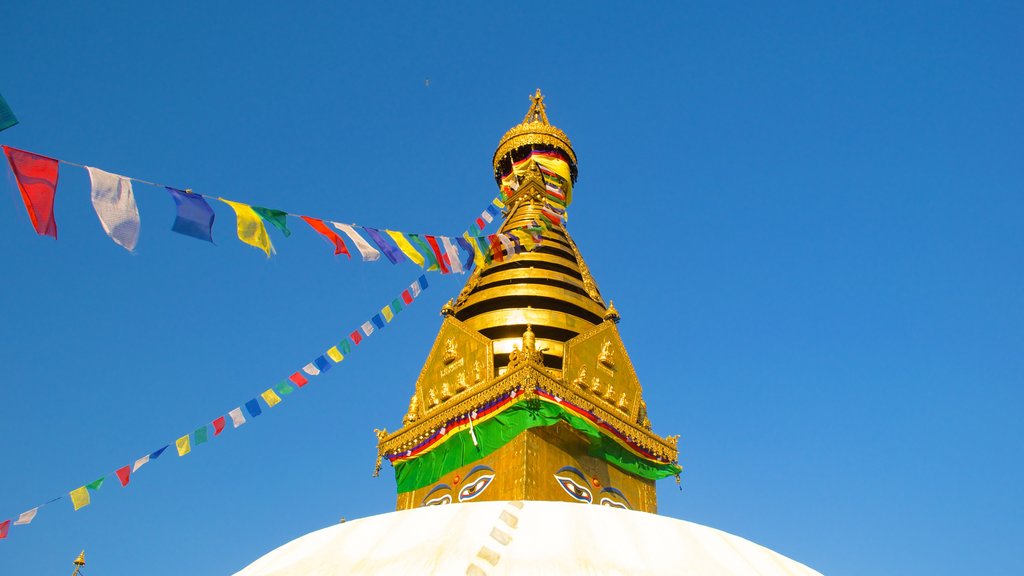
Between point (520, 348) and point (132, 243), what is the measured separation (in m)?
8.58

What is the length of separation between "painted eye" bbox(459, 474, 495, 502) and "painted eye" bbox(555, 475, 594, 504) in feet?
3.53

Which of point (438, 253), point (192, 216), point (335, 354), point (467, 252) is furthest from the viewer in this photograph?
point (335, 354)

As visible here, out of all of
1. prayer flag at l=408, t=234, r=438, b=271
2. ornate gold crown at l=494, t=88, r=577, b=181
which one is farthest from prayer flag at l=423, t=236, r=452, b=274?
ornate gold crown at l=494, t=88, r=577, b=181

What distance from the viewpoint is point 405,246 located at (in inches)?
332

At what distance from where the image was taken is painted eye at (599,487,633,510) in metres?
12.6

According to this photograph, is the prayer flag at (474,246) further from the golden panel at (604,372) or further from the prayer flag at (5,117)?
the prayer flag at (5,117)

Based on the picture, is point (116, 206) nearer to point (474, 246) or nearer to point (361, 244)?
point (361, 244)

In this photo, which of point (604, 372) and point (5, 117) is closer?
point (5, 117)

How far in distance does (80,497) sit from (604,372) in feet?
27.2

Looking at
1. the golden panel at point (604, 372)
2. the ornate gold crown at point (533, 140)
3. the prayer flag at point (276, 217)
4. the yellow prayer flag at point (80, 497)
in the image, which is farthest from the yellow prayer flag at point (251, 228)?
the ornate gold crown at point (533, 140)

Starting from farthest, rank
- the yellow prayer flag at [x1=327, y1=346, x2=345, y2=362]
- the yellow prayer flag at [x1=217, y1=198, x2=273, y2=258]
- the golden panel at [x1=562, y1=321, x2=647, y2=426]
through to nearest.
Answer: the golden panel at [x1=562, y1=321, x2=647, y2=426] → the yellow prayer flag at [x1=327, y1=346, x2=345, y2=362] → the yellow prayer flag at [x1=217, y1=198, x2=273, y2=258]

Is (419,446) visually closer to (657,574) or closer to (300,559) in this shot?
(300,559)

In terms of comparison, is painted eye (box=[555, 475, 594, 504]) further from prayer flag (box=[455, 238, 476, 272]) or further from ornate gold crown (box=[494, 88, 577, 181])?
ornate gold crown (box=[494, 88, 577, 181])

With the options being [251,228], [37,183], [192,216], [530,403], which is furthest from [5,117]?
[530,403]
